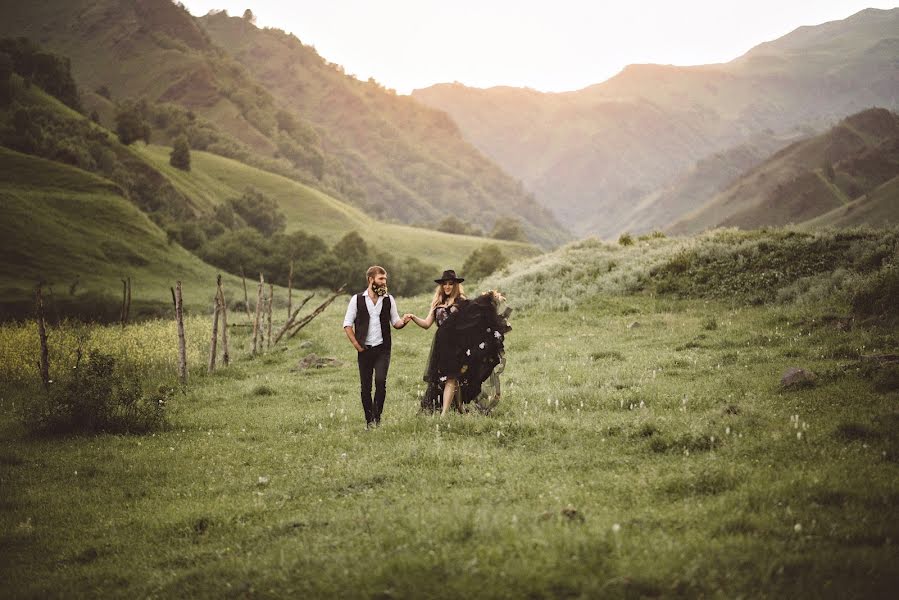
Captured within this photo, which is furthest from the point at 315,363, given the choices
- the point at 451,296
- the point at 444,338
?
the point at 444,338

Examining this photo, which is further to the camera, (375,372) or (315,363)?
(315,363)

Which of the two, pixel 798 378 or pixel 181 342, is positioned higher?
pixel 181 342

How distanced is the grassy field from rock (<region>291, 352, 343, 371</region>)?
565 cm

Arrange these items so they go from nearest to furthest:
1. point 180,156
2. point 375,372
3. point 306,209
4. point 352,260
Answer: point 375,372, point 352,260, point 180,156, point 306,209

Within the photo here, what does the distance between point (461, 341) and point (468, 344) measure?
15cm

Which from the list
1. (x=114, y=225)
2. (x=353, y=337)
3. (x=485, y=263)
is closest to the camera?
(x=353, y=337)

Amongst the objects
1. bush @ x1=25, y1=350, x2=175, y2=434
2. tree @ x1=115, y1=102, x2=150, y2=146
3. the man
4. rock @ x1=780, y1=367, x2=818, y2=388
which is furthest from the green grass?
rock @ x1=780, y1=367, x2=818, y2=388

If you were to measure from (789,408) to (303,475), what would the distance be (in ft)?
26.2

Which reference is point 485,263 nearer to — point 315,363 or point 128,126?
point 315,363

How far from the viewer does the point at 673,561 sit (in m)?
4.95

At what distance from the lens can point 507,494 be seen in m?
6.99


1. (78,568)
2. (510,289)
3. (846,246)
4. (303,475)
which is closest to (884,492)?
(303,475)

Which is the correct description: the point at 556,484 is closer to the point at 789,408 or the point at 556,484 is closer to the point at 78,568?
the point at 789,408

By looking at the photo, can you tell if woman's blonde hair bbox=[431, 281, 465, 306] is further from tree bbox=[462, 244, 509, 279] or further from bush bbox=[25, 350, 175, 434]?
tree bbox=[462, 244, 509, 279]
